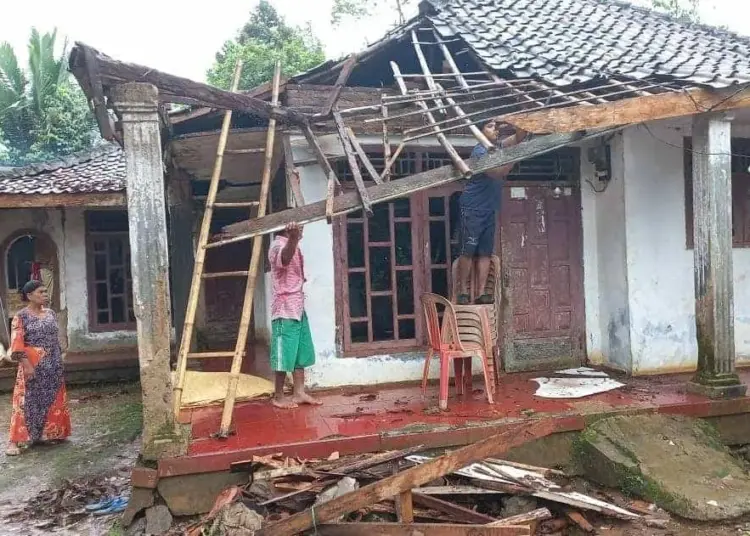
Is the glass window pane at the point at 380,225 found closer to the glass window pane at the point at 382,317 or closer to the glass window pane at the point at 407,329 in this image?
the glass window pane at the point at 382,317

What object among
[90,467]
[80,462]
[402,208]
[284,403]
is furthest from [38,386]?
[402,208]

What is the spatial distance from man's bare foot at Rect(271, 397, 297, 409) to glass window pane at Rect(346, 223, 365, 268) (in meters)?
1.65

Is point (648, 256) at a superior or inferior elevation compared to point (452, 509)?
superior

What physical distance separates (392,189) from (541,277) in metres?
2.80

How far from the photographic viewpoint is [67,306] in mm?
9719

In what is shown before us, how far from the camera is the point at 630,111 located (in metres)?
4.73

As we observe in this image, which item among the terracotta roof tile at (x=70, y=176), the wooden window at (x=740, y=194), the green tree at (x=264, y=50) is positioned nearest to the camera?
the wooden window at (x=740, y=194)

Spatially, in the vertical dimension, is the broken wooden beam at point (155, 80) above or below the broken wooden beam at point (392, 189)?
above

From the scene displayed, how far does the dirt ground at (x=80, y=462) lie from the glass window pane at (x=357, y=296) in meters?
2.59

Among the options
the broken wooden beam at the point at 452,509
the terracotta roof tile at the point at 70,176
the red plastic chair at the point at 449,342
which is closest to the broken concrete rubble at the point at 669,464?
the red plastic chair at the point at 449,342

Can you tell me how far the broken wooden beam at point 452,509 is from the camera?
3.59 metres

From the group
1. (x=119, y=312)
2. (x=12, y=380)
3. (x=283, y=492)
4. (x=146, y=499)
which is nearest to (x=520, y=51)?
(x=283, y=492)

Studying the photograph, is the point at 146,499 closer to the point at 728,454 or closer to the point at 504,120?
the point at 504,120

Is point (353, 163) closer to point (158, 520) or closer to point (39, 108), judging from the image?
point (158, 520)
